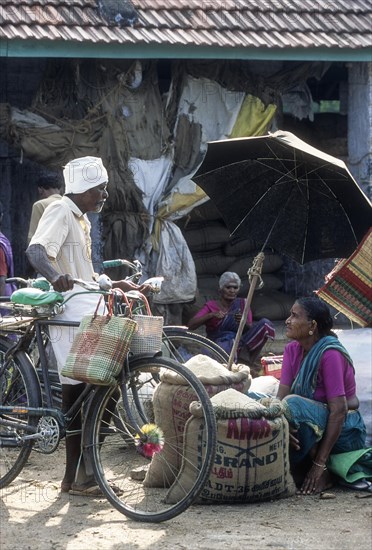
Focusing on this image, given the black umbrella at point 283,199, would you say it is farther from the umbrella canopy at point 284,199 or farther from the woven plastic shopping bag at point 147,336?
the woven plastic shopping bag at point 147,336

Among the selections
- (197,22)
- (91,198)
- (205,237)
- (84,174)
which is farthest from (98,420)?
(205,237)

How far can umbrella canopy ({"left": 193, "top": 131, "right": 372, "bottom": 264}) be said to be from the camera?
21.8 feet

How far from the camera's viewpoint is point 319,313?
6391 mm

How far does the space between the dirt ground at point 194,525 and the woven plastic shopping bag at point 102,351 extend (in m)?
0.73

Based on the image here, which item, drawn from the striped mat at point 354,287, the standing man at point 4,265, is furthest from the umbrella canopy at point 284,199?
the standing man at point 4,265

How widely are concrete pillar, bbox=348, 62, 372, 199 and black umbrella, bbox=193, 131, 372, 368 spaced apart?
390 cm

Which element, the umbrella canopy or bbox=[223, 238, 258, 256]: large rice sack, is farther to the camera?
bbox=[223, 238, 258, 256]: large rice sack

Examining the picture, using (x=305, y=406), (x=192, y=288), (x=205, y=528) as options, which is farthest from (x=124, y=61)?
(x=205, y=528)

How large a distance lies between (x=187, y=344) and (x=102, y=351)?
1523 mm

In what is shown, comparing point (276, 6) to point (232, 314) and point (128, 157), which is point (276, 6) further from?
point (232, 314)

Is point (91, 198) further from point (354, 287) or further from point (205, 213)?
point (205, 213)

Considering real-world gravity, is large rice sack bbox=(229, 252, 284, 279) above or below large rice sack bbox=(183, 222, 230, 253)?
below

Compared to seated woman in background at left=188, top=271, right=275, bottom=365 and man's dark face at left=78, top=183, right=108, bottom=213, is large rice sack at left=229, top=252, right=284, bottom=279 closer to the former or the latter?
seated woman in background at left=188, top=271, right=275, bottom=365

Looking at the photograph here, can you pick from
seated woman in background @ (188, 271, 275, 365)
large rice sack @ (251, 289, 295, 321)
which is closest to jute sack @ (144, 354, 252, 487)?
seated woman in background @ (188, 271, 275, 365)
